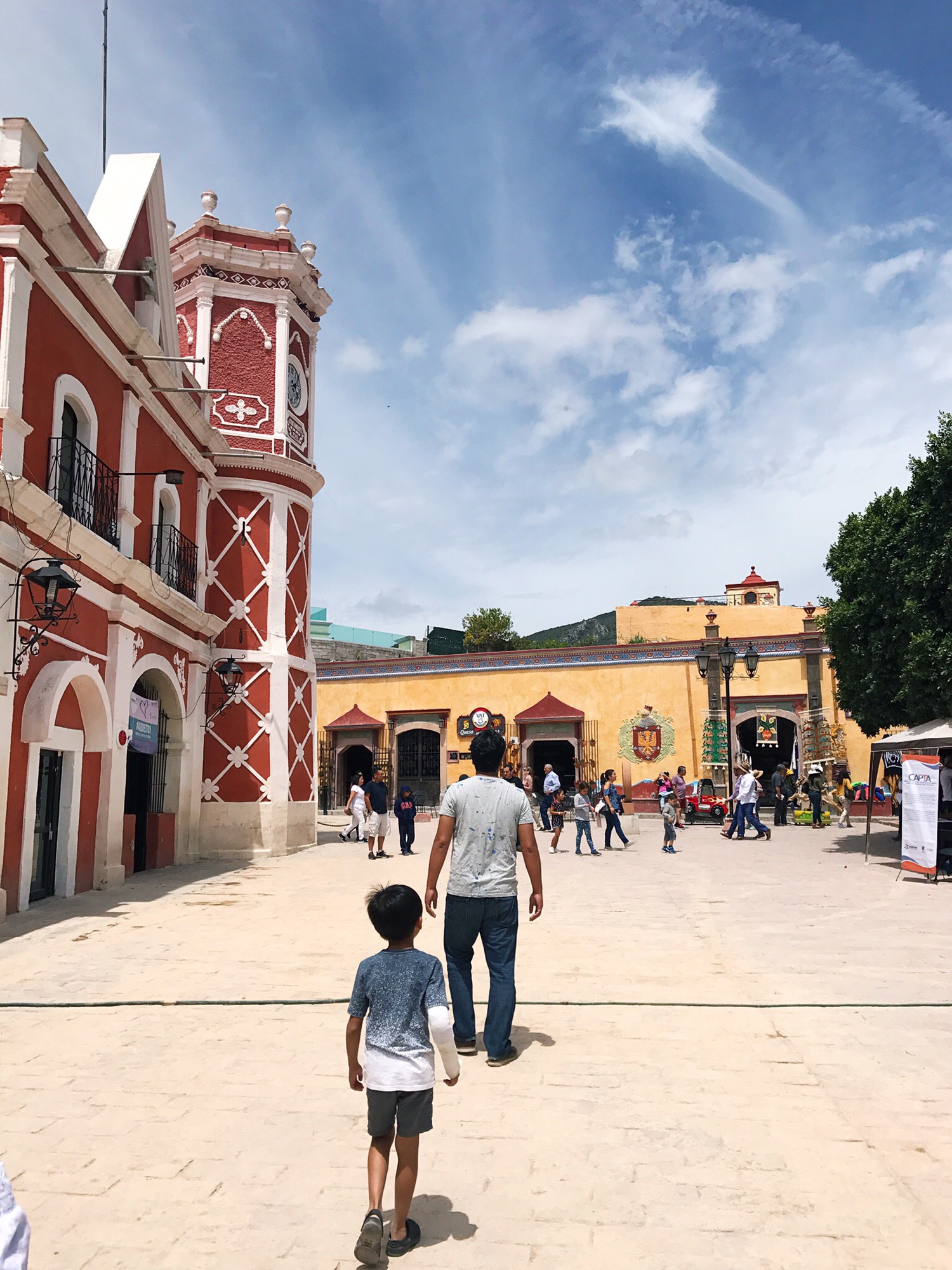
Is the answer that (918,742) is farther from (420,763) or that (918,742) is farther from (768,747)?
(420,763)

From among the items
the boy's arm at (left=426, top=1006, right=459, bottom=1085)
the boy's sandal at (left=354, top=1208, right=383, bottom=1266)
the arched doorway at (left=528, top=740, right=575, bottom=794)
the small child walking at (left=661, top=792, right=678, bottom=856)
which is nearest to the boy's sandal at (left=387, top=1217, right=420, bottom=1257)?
the boy's sandal at (left=354, top=1208, right=383, bottom=1266)

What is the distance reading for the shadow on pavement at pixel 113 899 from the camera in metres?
9.61

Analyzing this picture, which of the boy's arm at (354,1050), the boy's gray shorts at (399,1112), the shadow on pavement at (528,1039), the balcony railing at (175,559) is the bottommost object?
the shadow on pavement at (528,1039)

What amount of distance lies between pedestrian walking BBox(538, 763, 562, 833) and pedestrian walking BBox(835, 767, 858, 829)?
22.0 ft

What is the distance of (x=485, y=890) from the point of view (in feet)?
16.7

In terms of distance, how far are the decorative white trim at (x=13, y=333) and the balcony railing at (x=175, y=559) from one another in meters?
5.01

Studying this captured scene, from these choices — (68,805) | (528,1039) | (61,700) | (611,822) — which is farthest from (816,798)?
(528,1039)

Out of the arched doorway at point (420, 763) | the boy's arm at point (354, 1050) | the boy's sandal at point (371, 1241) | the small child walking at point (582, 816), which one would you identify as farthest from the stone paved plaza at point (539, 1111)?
the arched doorway at point (420, 763)

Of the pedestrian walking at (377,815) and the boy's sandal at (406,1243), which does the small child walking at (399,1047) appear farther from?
the pedestrian walking at (377,815)

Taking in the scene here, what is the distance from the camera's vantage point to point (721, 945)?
8.01 meters

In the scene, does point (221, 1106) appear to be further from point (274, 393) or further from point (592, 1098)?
point (274, 393)

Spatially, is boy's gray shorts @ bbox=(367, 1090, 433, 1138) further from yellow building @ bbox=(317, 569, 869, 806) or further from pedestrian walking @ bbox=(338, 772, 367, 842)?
yellow building @ bbox=(317, 569, 869, 806)

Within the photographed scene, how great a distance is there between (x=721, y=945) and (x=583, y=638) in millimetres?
41801

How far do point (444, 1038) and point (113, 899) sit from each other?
9.39 m
